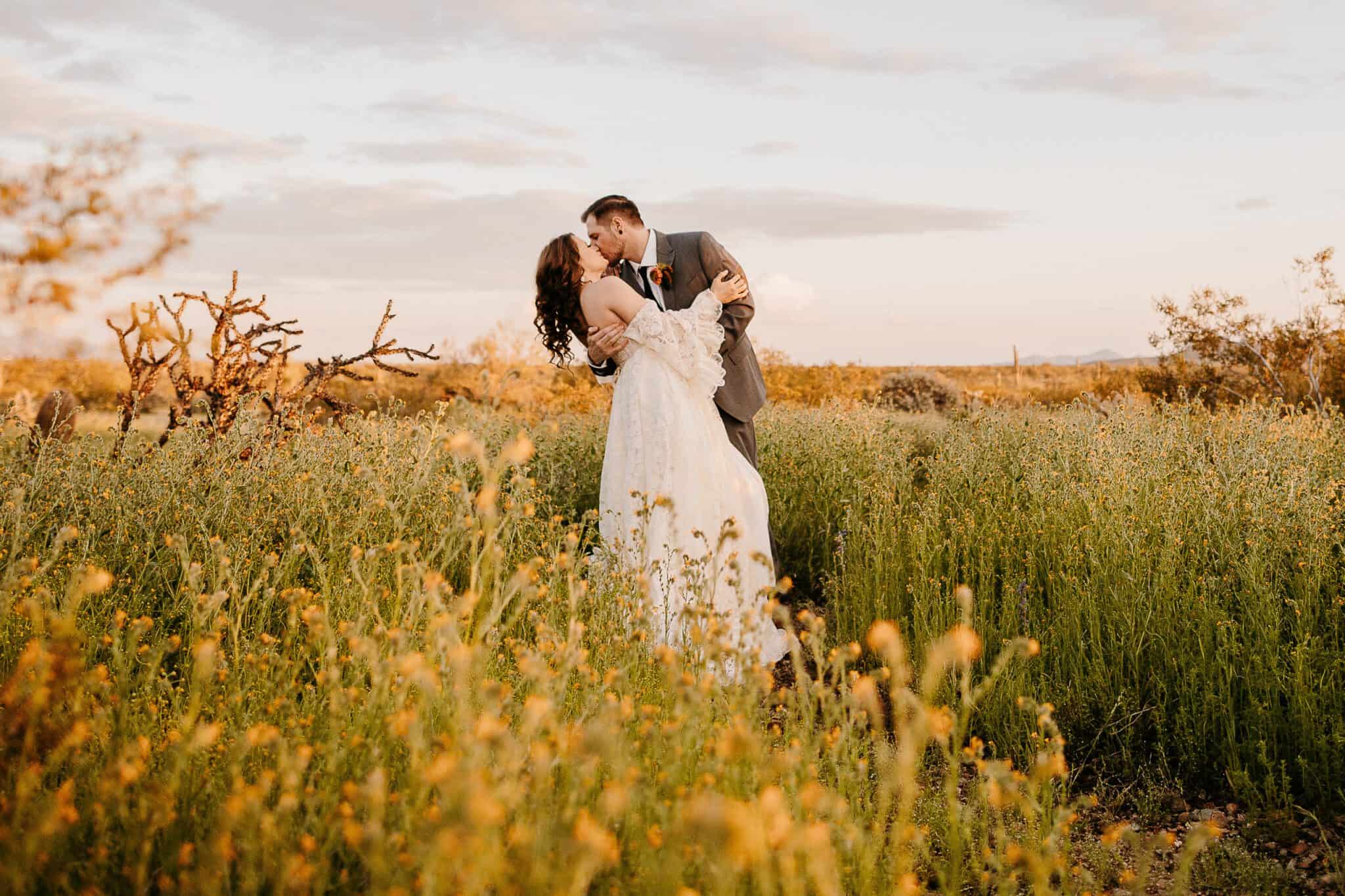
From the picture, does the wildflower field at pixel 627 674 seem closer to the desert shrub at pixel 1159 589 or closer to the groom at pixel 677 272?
the desert shrub at pixel 1159 589

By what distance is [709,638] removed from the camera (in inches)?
70.5

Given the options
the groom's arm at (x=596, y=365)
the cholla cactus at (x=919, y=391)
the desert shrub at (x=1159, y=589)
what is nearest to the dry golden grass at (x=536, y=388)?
the cholla cactus at (x=919, y=391)

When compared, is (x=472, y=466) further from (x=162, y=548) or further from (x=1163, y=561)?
(x=1163, y=561)

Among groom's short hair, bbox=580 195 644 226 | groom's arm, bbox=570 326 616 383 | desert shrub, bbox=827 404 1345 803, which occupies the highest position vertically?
groom's short hair, bbox=580 195 644 226

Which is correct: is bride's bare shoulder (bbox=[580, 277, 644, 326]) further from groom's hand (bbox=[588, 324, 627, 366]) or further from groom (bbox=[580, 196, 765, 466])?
groom (bbox=[580, 196, 765, 466])

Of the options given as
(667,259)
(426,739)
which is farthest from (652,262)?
(426,739)

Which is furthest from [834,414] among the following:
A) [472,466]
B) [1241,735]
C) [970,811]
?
[970,811]

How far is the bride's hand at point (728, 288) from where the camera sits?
14.3 ft

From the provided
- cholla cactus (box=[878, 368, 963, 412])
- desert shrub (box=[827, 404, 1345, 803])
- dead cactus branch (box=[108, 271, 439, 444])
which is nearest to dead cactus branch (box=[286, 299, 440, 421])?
dead cactus branch (box=[108, 271, 439, 444])

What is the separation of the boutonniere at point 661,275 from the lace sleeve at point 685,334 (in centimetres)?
31

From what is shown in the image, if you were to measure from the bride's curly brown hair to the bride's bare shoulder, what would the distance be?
18 cm

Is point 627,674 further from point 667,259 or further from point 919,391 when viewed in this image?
point 919,391

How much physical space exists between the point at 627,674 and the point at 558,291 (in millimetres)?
2600

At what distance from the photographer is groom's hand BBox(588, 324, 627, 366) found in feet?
14.2
